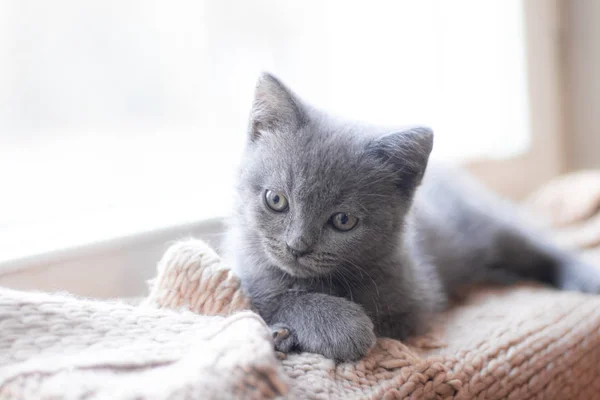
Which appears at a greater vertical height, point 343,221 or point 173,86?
point 173,86

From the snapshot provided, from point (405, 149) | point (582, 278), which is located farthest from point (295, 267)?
point (582, 278)

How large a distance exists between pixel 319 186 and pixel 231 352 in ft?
1.24

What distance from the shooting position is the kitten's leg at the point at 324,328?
872 millimetres

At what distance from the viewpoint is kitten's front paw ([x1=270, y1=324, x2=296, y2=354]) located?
34.6 inches

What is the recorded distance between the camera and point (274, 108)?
104 cm

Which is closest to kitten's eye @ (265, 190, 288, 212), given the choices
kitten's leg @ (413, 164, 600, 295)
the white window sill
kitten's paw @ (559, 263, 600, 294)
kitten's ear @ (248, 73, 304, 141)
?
kitten's ear @ (248, 73, 304, 141)

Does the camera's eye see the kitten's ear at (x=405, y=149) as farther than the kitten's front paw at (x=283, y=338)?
Yes

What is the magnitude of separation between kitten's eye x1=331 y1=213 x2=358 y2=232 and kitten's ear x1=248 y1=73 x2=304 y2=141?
0.64ft

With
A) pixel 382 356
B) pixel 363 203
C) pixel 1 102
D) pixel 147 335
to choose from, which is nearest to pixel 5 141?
pixel 1 102

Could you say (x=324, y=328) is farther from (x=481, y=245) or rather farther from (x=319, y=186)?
(x=481, y=245)

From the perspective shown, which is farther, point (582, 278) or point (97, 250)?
point (582, 278)

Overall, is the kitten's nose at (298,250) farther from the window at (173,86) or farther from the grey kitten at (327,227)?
the window at (173,86)

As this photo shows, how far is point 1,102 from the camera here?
3.92 feet

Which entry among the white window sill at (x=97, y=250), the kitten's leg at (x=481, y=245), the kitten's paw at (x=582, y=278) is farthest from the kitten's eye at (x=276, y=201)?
the kitten's paw at (x=582, y=278)
